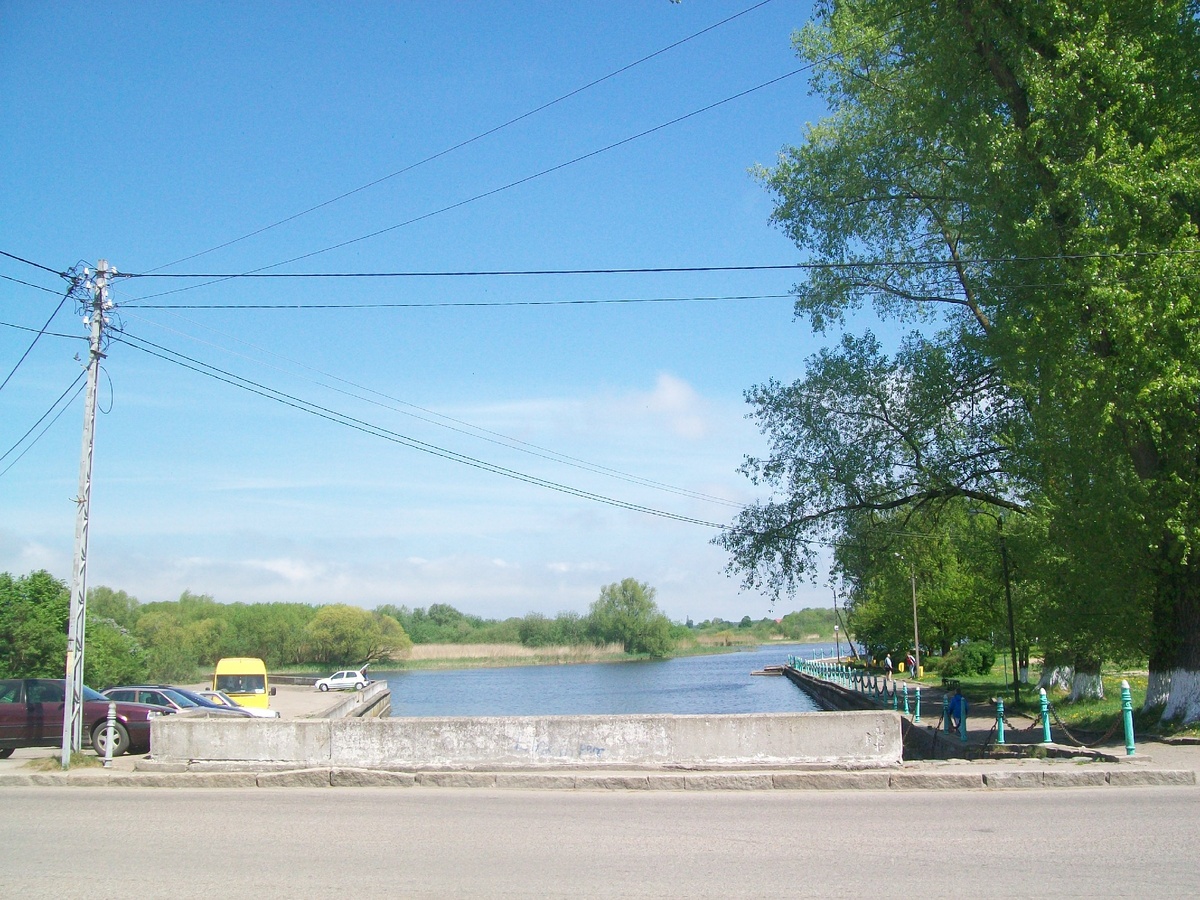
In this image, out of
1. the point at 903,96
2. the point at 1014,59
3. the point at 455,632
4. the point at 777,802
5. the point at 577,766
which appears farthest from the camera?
the point at 455,632

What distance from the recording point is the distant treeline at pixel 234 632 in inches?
1721

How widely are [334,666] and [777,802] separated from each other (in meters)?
97.0

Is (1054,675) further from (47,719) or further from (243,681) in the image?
(47,719)

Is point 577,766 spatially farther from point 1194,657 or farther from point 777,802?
point 1194,657

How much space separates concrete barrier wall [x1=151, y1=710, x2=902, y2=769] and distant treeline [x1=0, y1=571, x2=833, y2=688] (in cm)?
3181

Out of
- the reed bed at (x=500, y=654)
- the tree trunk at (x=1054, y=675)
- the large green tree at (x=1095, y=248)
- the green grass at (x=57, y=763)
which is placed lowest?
the reed bed at (x=500, y=654)

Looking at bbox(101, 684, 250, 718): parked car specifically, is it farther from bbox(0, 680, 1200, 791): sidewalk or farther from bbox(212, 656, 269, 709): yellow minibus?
bbox(212, 656, 269, 709): yellow minibus

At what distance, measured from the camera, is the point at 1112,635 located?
21.2 m

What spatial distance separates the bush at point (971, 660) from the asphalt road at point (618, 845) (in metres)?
42.5

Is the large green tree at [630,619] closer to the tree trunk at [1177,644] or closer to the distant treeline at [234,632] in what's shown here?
the distant treeline at [234,632]

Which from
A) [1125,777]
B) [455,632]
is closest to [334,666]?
[455,632]

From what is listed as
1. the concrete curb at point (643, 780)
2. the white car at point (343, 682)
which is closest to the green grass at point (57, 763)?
the concrete curb at point (643, 780)

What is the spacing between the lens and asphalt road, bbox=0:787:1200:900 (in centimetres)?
792

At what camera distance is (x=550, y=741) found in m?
15.5
